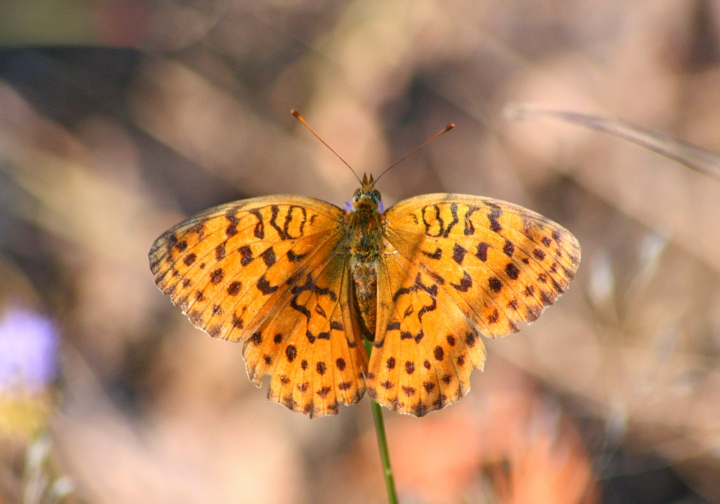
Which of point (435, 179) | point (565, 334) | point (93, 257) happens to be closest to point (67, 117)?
point (93, 257)

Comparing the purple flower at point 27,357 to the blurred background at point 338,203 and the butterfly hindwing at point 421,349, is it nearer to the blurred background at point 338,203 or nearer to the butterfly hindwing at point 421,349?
the blurred background at point 338,203

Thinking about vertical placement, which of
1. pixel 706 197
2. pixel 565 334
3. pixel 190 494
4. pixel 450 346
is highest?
pixel 706 197

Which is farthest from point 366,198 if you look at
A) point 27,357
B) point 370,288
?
point 27,357

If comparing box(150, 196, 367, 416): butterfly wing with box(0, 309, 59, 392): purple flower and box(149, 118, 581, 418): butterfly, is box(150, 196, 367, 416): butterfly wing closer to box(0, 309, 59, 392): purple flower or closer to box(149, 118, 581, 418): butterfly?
box(149, 118, 581, 418): butterfly

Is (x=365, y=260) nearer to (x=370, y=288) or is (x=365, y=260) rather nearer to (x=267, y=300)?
(x=370, y=288)

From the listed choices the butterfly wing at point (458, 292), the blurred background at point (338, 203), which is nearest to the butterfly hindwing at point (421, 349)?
the butterfly wing at point (458, 292)

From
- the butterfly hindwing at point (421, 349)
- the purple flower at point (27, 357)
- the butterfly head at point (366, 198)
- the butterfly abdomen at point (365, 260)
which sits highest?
the purple flower at point (27, 357)

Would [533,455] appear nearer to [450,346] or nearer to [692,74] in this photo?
[450,346]
